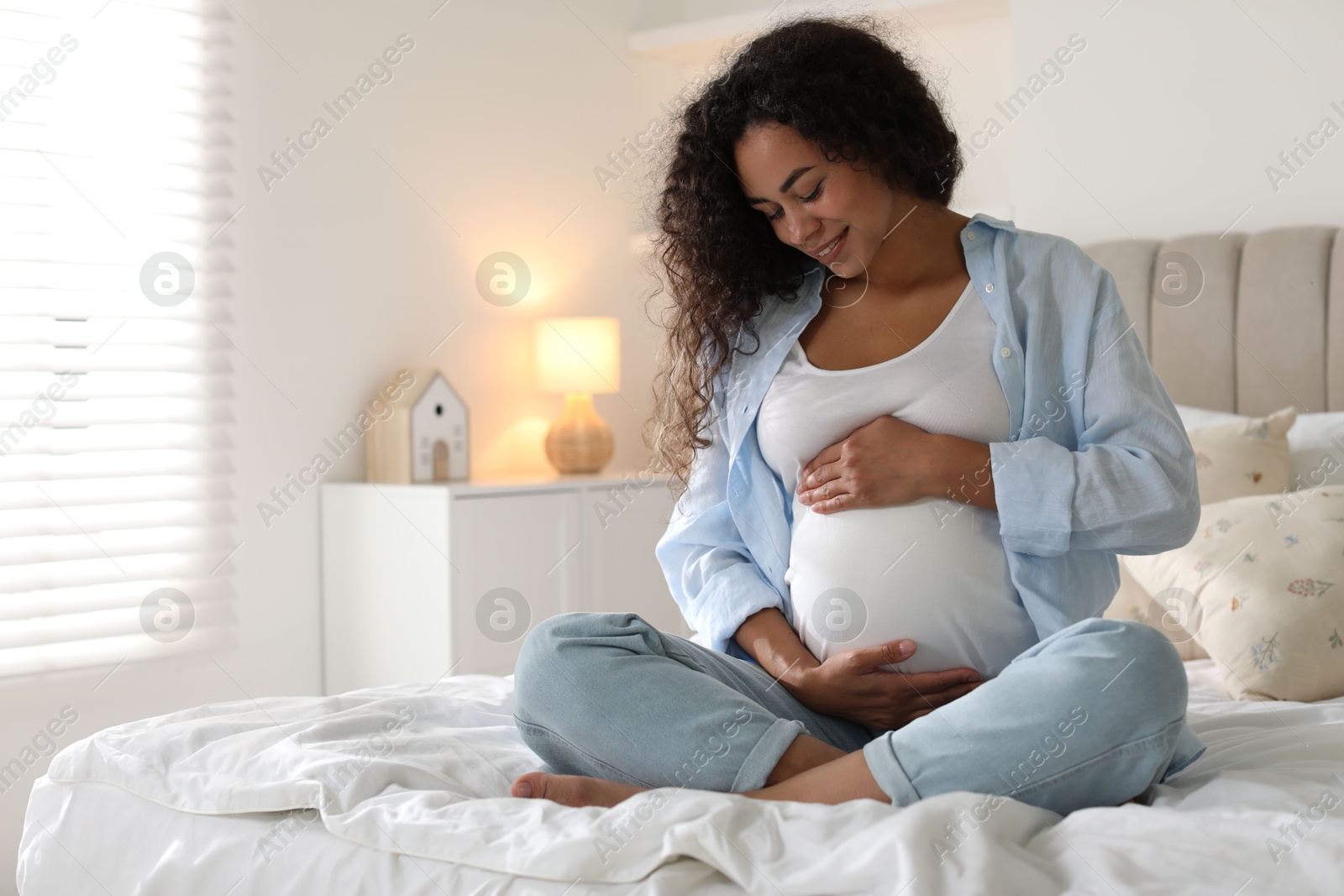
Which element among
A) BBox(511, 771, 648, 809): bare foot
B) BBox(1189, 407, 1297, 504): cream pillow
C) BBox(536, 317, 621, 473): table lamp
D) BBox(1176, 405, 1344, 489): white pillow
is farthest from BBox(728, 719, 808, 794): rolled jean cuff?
BBox(536, 317, 621, 473): table lamp

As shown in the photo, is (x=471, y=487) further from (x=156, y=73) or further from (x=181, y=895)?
(x=181, y=895)

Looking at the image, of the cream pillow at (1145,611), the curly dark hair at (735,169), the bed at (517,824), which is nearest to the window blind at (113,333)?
the bed at (517,824)

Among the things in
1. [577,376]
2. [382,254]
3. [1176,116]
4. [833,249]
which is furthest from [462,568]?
[1176,116]

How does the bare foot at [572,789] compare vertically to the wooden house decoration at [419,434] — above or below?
below

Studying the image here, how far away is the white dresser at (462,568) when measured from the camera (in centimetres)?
268

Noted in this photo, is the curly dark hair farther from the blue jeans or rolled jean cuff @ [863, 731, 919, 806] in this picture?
rolled jean cuff @ [863, 731, 919, 806]

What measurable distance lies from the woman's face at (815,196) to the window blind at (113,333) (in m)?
1.70

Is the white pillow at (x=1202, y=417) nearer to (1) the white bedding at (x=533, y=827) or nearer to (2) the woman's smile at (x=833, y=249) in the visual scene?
(1) the white bedding at (x=533, y=827)

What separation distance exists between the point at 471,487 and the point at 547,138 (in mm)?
1204

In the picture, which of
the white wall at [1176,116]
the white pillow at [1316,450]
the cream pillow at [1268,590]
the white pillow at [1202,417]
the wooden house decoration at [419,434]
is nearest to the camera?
the cream pillow at [1268,590]

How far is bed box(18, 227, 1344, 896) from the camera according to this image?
2.90 ft

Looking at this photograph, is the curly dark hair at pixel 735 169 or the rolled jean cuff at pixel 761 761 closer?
the rolled jean cuff at pixel 761 761

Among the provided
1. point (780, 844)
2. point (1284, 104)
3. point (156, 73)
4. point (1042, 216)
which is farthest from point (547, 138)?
point (780, 844)

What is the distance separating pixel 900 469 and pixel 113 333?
1.91 meters
